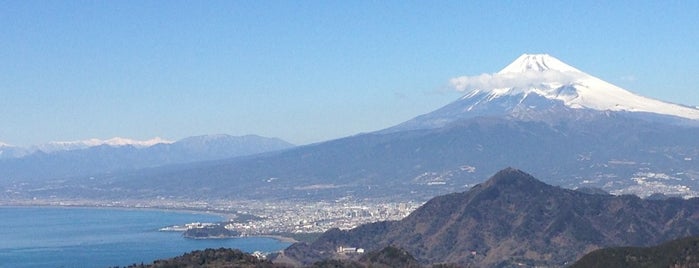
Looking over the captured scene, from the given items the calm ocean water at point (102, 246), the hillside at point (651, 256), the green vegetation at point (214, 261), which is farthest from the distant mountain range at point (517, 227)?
the green vegetation at point (214, 261)

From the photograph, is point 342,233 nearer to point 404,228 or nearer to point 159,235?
point 404,228

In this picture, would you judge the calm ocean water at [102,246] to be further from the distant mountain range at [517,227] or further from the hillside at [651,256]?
the hillside at [651,256]

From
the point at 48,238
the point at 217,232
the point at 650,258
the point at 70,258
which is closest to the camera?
the point at 650,258

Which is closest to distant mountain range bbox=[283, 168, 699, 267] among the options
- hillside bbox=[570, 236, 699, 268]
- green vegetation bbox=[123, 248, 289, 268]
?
hillside bbox=[570, 236, 699, 268]

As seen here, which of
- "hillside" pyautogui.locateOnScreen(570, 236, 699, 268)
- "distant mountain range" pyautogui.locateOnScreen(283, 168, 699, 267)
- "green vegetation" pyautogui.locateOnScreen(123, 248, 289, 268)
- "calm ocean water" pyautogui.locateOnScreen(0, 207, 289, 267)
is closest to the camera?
"green vegetation" pyautogui.locateOnScreen(123, 248, 289, 268)

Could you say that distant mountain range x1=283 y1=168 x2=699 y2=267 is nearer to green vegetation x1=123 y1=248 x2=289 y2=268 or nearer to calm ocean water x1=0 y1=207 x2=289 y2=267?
calm ocean water x1=0 y1=207 x2=289 y2=267

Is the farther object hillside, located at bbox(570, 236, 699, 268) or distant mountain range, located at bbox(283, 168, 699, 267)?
distant mountain range, located at bbox(283, 168, 699, 267)

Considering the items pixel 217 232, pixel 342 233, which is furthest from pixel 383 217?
pixel 342 233

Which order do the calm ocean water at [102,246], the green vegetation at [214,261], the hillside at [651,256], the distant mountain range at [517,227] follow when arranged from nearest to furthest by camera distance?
the green vegetation at [214,261], the hillside at [651,256], the distant mountain range at [517,227], the calm ocean water at [102,246]
